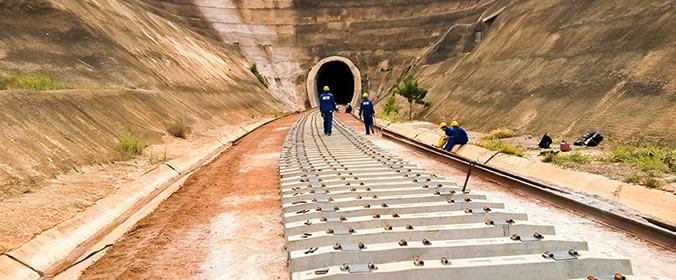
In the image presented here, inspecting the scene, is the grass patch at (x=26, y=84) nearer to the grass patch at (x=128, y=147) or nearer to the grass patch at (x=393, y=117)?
the grass patch at (x=128, y=147)

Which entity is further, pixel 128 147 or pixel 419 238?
pixel 128 147

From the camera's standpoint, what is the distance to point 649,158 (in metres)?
8.78

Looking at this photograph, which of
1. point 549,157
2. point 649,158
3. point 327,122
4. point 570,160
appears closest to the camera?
point 649,158

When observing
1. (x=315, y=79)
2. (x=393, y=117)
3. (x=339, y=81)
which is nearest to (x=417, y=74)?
(x=393, y=117)

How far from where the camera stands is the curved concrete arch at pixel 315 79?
4494 centimetres

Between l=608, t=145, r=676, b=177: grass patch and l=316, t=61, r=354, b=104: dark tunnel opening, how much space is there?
41.7m

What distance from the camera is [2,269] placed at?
4.68 metres

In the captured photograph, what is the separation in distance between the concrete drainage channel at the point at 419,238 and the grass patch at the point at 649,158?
Answer: 4325 millimetres

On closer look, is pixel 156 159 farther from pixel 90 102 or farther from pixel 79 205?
pixel 79 205

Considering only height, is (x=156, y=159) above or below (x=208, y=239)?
below

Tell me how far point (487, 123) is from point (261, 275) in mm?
15502

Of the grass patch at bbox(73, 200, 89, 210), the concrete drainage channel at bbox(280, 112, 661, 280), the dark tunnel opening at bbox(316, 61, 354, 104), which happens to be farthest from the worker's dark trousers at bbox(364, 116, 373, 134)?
the dark tunnel opening at bbox(316, 61, 354, 104)

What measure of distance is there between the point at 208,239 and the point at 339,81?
5257 cm

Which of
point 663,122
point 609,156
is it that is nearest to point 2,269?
point 609,156
